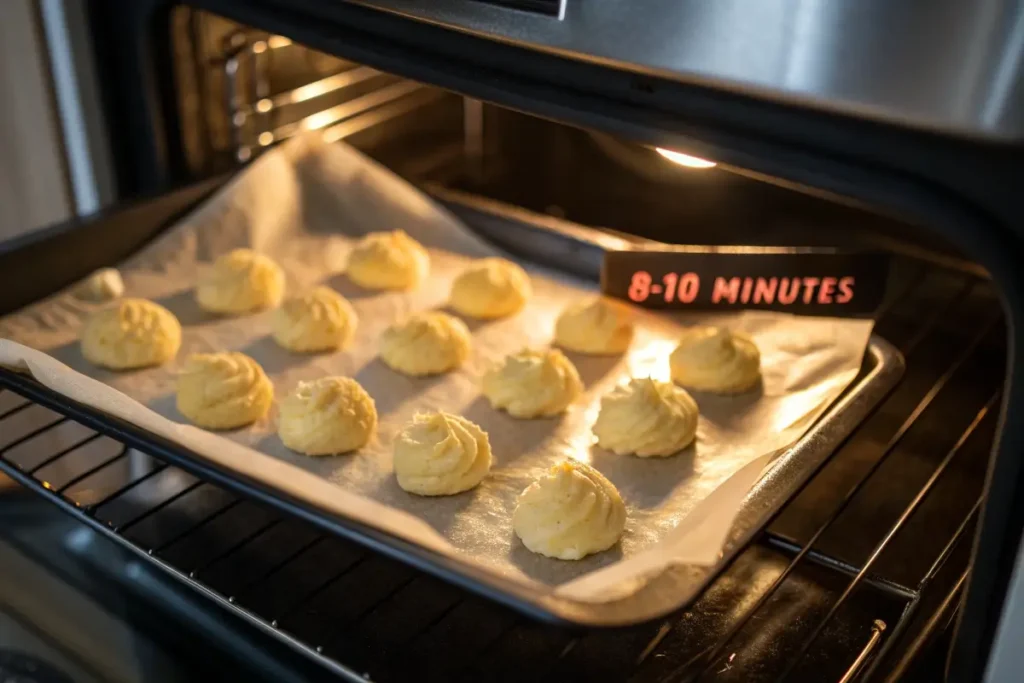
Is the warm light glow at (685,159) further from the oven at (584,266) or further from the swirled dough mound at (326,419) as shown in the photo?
the swirled dough mound at (326,419)

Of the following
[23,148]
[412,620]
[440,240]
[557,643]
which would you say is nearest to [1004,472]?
[557,643]

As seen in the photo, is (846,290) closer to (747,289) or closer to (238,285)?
(747,289)

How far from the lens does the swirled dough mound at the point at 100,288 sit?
4.43 feet

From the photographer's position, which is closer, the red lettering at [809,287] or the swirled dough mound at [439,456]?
the swirled dough mound at [439,456]

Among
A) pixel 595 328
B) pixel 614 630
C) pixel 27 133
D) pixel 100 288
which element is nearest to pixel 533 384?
pixel 595 328

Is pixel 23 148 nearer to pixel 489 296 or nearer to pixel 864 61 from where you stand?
pixel 489 296

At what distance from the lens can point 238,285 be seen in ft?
4.47

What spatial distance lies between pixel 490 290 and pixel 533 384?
9.1 inches

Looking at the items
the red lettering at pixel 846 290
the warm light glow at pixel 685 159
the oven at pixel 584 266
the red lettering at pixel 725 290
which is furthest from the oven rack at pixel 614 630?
the warm light glow at pixel 685 159

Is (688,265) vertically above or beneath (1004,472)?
beneath

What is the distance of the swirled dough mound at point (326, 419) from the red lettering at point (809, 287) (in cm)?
54

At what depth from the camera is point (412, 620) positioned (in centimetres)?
94

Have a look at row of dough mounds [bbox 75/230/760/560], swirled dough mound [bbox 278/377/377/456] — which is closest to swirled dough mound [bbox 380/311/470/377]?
row of dough mounds [bbox 75/230/760/560]

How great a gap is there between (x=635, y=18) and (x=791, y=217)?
72 centimetres
